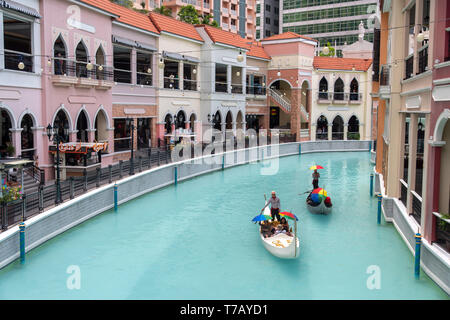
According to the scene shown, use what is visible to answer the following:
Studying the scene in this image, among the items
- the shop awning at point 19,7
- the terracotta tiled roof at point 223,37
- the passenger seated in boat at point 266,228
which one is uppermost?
the terracotta tiled roof at point 223,37

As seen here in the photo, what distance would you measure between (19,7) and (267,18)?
247 feet

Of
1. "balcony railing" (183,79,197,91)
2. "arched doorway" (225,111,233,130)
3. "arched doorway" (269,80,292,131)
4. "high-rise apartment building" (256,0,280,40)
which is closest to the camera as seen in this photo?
"balcony railing" (183,79,197,91)

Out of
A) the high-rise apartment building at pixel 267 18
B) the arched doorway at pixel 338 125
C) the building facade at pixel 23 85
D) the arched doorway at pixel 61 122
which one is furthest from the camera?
the high-rise apartment building at pixel 267 18

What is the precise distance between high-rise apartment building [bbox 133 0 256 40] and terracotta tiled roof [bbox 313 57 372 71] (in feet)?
74.1

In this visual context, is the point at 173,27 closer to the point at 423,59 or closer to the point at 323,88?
the point at 323,88

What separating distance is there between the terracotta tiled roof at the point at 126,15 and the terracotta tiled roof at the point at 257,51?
13748mm

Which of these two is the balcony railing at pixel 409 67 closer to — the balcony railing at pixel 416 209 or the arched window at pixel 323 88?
the balcony railing at pixel 416 209

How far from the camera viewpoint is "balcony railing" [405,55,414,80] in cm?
1585

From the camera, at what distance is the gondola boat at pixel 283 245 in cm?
1372

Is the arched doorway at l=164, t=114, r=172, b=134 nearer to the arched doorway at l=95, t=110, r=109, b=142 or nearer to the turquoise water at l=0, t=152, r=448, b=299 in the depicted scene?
the arched doorway at l=95, t=110, r=109, b=142

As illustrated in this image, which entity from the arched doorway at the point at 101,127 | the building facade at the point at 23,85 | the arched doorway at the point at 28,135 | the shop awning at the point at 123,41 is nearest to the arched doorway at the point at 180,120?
the shop awning at the point at 123,41

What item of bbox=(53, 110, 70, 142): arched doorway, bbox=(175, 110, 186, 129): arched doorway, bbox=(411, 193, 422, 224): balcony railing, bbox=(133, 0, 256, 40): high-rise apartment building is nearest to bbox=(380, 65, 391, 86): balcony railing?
bbox=(411, 193, 422, 224): balcony railing

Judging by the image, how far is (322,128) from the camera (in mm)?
50406
